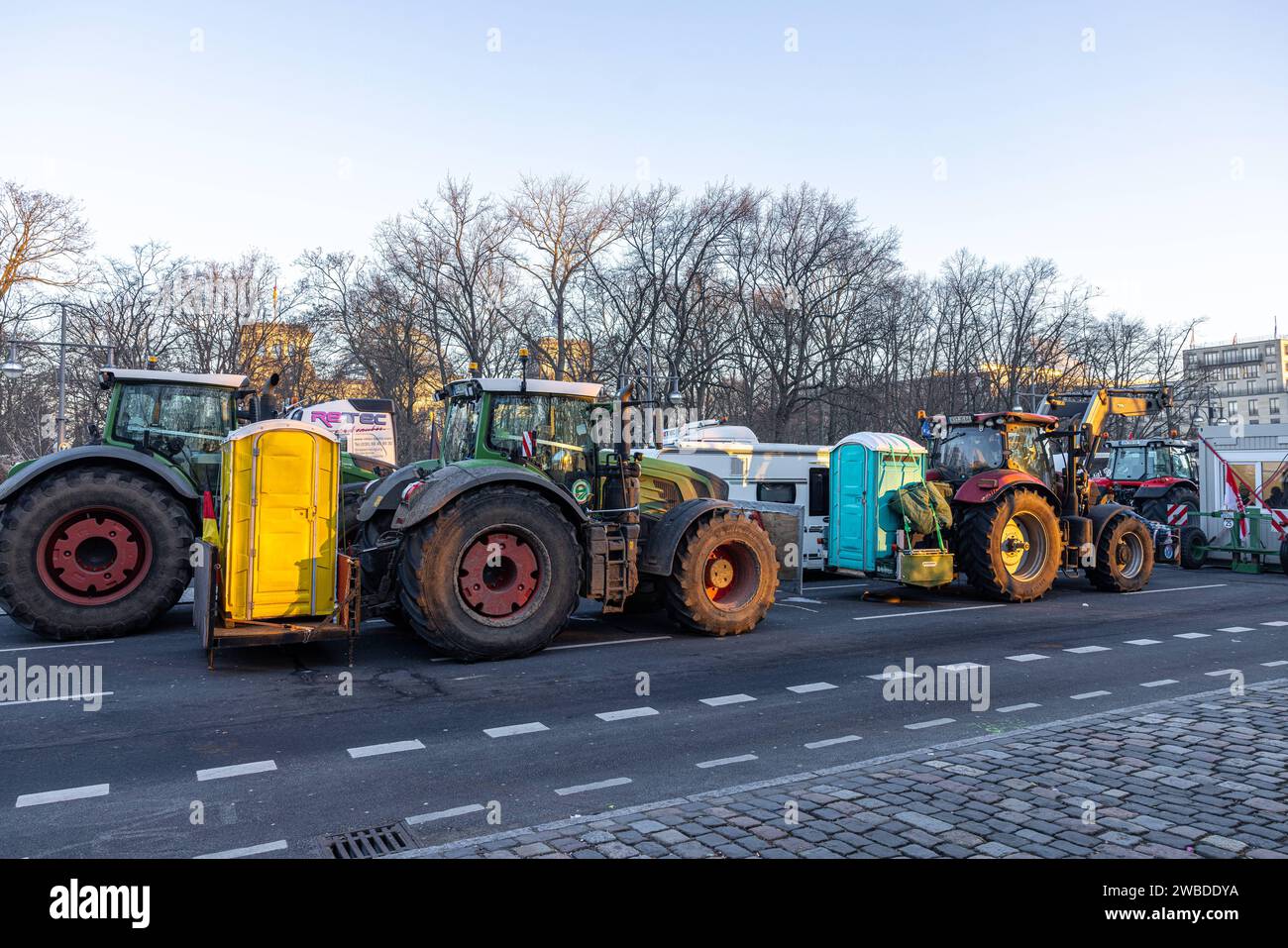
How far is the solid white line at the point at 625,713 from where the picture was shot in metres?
7.14

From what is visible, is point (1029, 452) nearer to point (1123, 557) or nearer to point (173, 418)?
point (1123, 557)

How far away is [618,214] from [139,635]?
31.7m

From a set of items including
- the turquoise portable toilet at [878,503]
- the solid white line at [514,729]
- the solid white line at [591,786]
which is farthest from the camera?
the turquoise portable toilet at [878,503]

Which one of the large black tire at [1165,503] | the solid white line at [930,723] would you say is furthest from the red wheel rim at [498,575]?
the large black tire at [1165,503]

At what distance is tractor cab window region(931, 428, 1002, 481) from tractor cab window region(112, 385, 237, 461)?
10.9 metres

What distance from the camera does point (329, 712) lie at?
23.6ft

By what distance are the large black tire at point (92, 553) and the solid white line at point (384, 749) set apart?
5.13 meters

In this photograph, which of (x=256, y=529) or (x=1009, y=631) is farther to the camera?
(x=1009, y=631)

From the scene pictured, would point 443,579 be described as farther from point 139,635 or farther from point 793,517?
point 793,517

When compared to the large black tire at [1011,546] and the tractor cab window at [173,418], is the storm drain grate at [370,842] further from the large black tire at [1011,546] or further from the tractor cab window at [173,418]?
the large black tire at [1011,546]

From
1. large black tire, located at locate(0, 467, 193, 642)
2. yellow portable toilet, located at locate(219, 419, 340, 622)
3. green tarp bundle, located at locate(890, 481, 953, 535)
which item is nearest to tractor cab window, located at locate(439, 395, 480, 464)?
yellow portable toilet, located at locate(219, 419, 340, 622)

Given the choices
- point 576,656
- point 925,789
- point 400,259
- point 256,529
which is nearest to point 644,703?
point 576,656

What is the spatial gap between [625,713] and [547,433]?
3.99 m

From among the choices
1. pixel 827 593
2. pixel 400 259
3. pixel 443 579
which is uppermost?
pixel 400 259
